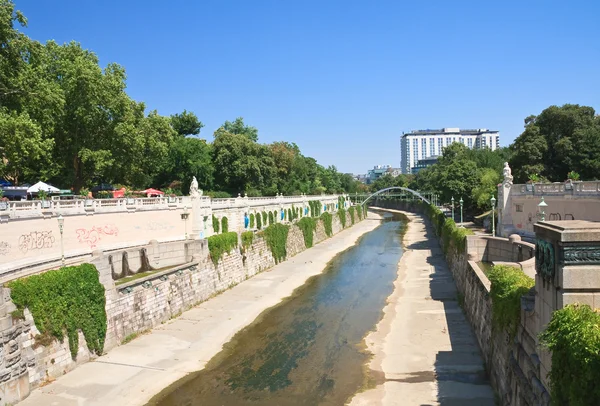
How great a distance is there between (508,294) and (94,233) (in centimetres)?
2652

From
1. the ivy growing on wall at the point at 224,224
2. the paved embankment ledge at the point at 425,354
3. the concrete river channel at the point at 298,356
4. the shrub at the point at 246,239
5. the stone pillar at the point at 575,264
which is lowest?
the concrete river channel at the point at 298,356

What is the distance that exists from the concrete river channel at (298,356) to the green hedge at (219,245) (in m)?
6.13

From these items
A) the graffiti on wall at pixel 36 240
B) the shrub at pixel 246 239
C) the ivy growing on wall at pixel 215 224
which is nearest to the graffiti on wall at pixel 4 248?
the graffiti on wall at pixel 36 240

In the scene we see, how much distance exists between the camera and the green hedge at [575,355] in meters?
7.51

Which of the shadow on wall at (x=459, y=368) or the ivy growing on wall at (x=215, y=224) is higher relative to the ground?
the ivy growing on wall at (x=215, y=224)

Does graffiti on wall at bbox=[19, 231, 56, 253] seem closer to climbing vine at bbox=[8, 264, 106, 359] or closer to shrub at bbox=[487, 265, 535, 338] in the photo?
climbing vine at bbox=[8, 264, 106, 359]

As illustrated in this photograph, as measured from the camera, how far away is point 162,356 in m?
21.9

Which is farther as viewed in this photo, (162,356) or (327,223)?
(327,223)

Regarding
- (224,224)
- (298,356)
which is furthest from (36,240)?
(224,224)

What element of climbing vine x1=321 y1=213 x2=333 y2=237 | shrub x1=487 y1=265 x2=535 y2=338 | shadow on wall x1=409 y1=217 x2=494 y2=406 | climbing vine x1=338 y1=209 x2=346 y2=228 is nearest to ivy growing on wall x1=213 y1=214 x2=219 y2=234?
shadow on wall x1=409 y1=217 x2=494 y2=406

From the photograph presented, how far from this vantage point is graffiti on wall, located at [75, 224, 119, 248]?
30073 millimetres

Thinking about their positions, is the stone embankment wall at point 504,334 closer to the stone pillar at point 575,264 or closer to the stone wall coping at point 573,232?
the stone pillar at point 575,264

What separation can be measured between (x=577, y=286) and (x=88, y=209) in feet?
95.4

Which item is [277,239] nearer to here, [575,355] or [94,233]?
[94,233]
